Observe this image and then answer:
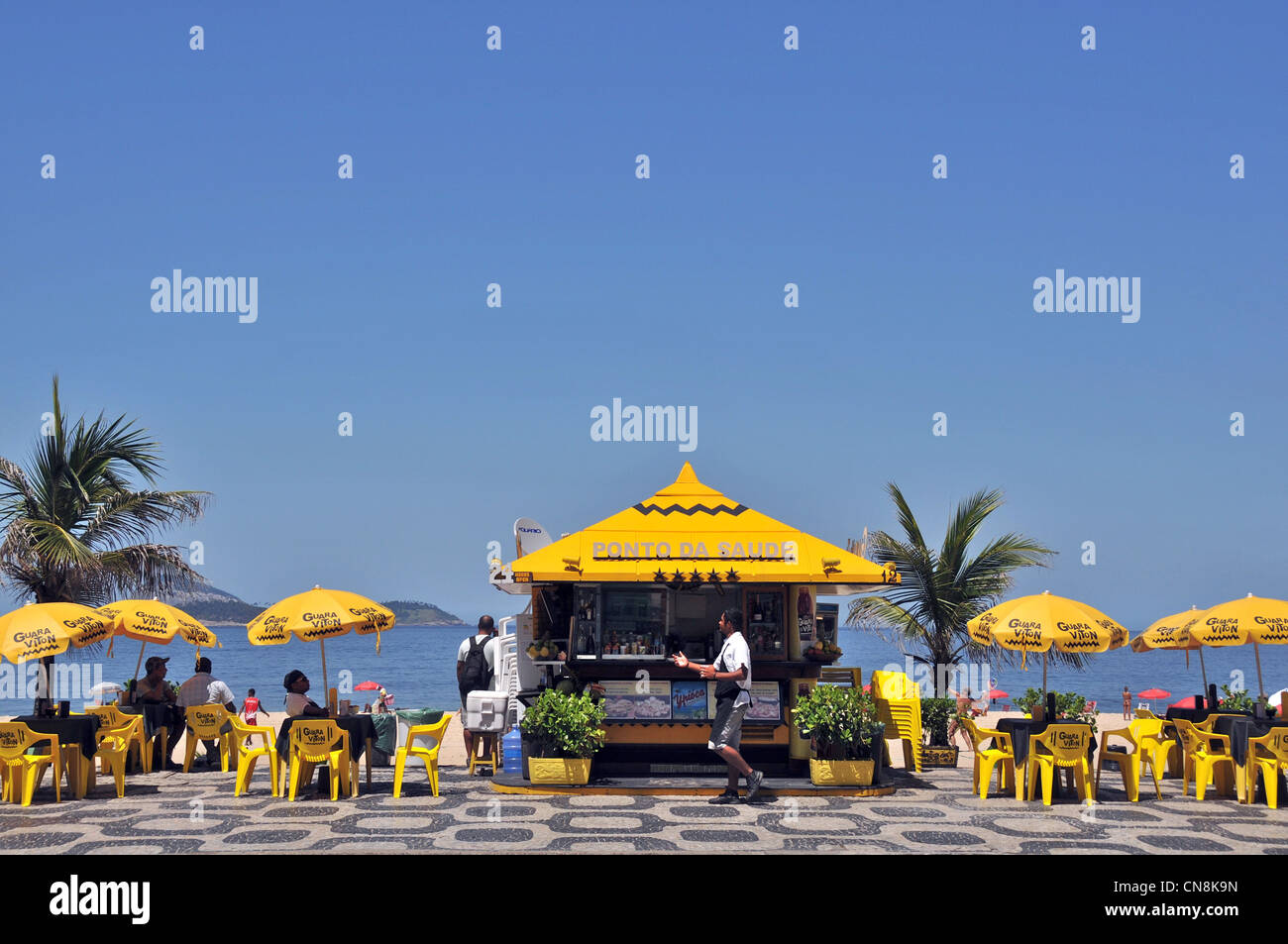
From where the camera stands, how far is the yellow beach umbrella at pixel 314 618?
40.3 ft

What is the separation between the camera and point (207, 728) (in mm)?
14266

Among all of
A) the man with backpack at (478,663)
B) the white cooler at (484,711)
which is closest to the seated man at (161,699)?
the man with backpack at (478,663)

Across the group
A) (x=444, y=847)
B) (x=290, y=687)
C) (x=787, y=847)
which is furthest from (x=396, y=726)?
(x=787, y=847)

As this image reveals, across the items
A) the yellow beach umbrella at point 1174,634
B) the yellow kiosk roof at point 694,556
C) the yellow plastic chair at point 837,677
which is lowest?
the yellow plastic chair at point 837,677

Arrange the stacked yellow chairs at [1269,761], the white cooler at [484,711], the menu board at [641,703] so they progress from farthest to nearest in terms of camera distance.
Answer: the white cooler at [484,711] < the menu board at [641,703] < the stacked yellow chairs at [1269,761]

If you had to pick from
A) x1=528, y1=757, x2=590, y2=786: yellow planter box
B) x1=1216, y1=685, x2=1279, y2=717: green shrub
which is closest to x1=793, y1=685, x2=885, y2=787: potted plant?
x1=528, y1=757, x2=590, y2=786: yellow planter box

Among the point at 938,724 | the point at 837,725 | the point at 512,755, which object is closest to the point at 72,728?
the point at 512,755

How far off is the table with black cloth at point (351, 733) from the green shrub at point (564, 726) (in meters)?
1.64

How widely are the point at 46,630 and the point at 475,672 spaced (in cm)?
486

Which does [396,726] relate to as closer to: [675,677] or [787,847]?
[675,677]

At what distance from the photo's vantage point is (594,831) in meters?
9.74

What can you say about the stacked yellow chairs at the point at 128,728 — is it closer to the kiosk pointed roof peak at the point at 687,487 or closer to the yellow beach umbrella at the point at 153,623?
the yellow beach umbrella at the point at 153,623

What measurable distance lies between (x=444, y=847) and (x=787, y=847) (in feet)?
8.59
